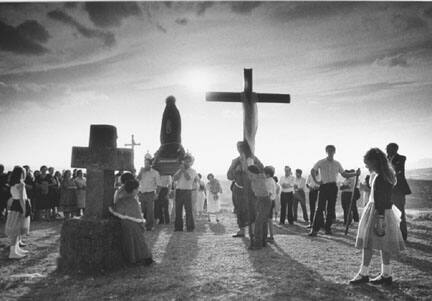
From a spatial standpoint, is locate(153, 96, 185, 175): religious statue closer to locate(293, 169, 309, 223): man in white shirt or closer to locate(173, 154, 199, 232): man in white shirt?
locate(173, 154, 199, 232): man in white shirt

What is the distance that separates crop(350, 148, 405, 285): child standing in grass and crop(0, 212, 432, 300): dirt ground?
0.21m

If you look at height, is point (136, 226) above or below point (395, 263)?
above

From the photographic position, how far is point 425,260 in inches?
203

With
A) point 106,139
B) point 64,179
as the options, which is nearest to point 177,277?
point 106,139

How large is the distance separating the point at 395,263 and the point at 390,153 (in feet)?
9.50

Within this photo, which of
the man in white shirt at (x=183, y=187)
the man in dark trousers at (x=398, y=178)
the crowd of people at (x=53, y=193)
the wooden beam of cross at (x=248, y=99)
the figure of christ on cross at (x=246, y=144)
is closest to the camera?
the figure of christ on cross at (x=246, y=144)

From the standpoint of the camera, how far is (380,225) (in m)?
3.98

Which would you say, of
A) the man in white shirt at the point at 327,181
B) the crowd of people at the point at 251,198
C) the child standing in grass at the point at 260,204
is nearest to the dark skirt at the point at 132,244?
the crowd of people at the point at 251,198

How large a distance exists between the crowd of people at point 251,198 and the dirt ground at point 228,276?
370 millimetres

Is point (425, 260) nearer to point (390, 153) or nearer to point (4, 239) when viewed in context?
point (390, 153)

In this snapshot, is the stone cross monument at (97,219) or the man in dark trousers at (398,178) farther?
the man in dark trousers at (398,178)

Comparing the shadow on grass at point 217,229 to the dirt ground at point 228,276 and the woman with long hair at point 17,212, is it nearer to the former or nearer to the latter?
the dirt ground at point 228,276

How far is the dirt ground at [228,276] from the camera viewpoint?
3650mm

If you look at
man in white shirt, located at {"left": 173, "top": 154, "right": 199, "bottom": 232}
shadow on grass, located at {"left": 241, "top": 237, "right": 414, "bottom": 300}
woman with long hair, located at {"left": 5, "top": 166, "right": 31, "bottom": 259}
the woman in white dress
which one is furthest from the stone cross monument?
the woman in white dress
